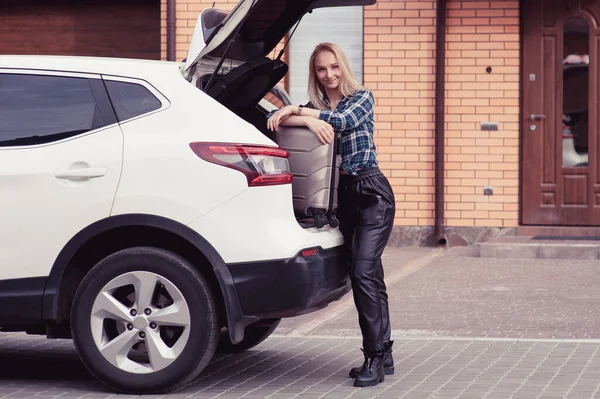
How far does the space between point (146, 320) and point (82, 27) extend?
975 cm

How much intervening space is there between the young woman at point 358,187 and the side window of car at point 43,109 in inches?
37.9

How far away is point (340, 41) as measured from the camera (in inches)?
584

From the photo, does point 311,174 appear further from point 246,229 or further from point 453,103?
point 453,103

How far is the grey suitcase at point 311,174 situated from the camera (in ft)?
22.1

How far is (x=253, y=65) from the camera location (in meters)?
6.83

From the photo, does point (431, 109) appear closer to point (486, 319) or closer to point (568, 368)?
point (486, 319)

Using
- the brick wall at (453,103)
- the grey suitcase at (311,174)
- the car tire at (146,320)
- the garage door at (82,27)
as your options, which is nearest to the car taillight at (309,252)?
the grey suitcase at (311,174)

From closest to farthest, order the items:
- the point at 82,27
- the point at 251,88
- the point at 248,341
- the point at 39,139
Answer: the point at 39,139 → the point at 251,88 → the point at 248,341 → the point at 82,27

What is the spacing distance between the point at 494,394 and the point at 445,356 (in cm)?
124

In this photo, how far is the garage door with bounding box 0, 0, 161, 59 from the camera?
1547cm

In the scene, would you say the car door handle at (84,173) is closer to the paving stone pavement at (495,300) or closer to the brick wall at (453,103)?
the paving stone pavement at (495,300)

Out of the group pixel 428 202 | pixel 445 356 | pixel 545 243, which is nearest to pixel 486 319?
pixel 445 356

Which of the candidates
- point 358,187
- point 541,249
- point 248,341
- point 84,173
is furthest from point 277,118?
point 541,249

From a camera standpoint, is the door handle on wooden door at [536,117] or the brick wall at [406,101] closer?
the door handle on wooden door at [536,117]
